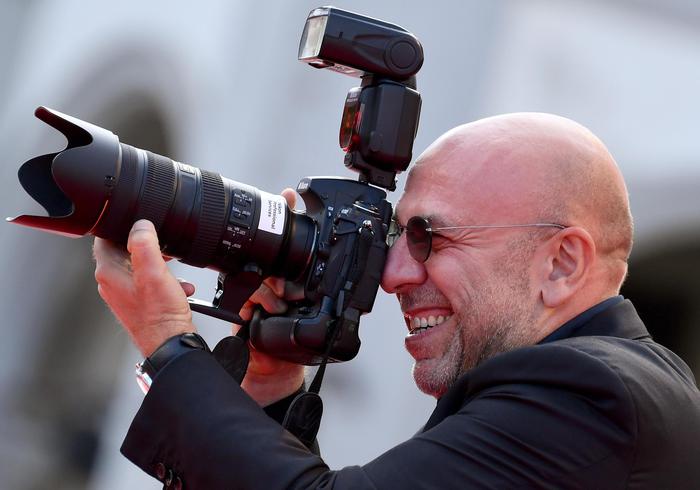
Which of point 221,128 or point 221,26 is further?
point 221,26

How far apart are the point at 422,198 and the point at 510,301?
30 centimetres

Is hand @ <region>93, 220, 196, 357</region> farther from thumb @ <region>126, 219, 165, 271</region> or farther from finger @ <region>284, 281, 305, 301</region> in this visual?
finger @ <region>284, 281, 305, 301</region>

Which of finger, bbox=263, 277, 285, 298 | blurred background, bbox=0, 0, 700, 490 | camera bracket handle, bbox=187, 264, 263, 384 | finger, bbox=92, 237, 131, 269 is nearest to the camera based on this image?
finger, bbox=92, 237, 131, 269

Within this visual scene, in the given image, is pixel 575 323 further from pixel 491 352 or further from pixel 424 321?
pixel 424 321

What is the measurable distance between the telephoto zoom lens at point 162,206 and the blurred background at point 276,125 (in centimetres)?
231

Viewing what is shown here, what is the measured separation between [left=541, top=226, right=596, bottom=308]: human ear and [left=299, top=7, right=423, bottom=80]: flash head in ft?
1.57

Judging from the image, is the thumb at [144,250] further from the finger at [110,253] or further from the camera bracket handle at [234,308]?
the camera bracket handle at [234,308]

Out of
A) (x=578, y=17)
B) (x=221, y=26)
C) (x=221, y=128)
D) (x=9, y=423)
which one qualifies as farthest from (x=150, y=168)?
(x=9, y=423)

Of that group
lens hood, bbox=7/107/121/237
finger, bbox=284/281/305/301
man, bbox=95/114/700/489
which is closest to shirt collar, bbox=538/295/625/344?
man, bbox=95/114/700/489

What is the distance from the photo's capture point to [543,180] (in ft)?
7.41

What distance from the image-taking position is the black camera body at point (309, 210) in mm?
2199

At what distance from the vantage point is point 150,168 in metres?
2.20

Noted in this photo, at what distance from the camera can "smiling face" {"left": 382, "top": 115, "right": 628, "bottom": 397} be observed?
2232 mm

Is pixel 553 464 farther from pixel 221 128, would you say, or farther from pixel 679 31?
pixel 221 128
